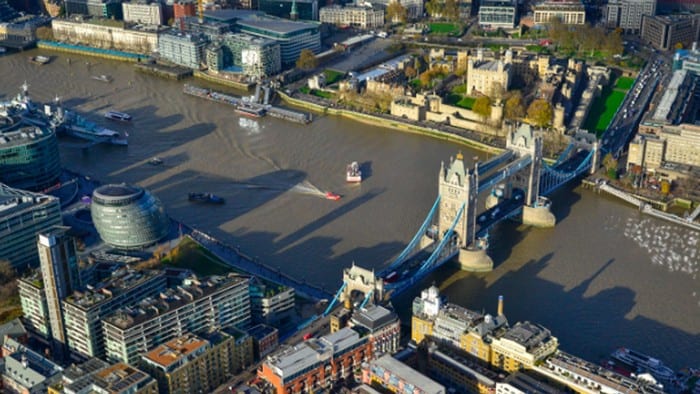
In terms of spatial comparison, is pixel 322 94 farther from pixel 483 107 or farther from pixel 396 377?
pixel 396 377

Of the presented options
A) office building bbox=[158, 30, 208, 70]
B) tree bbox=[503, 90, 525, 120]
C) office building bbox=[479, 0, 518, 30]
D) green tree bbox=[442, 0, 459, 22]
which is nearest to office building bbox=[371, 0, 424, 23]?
green tree bbox=[442, 0, 459, 22]

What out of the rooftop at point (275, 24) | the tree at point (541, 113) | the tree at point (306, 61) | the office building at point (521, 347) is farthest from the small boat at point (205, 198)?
the rooftop at point (275, 24)

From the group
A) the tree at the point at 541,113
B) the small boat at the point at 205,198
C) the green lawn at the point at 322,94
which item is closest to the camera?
the small boat at the point at 205,198

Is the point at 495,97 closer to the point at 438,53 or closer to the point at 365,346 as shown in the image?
the point at 438,53

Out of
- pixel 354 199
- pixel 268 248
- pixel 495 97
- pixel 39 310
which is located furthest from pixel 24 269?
pixel 495 97

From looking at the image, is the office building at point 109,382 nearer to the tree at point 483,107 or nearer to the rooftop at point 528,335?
the rooftop at point 528,335

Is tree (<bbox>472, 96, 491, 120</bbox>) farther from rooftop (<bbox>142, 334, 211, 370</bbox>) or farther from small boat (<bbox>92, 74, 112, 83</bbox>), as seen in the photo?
rooftop (<bbox>142, 334, 211, 370</bbox>)

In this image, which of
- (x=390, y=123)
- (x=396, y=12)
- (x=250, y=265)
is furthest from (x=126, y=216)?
(x=396, y=12)
